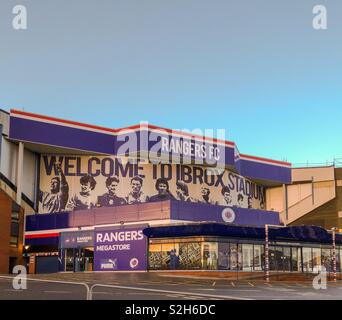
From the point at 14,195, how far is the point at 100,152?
35.0ft

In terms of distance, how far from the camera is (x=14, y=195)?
191ft

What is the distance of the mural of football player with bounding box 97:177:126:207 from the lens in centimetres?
6294

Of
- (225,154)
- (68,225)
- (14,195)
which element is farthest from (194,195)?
(14,195)

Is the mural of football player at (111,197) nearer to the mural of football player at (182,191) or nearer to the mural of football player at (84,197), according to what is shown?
the mural of football player at (84,197)

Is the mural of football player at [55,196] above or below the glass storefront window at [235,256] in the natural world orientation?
above

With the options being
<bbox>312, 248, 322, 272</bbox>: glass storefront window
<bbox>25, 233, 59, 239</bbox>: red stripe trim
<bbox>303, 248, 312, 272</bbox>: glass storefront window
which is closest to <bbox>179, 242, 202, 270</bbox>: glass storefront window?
<bbox>303, 248, 312, 272</bbox>: glass storefront window

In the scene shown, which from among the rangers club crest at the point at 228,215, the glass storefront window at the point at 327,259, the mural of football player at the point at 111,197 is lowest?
the glass storefront window at the point at 327,259

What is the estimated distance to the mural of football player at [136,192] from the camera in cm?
6338

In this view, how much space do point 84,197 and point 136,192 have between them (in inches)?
236

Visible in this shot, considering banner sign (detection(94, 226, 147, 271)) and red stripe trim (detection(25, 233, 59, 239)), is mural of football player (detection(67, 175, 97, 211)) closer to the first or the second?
red stripe trim (detection(25, 233, 59, 239))

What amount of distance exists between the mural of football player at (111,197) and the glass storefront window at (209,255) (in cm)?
1663

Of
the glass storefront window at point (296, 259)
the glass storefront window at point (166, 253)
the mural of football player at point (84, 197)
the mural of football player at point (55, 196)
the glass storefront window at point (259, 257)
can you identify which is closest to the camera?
the glass storefront window at point (166, 253)

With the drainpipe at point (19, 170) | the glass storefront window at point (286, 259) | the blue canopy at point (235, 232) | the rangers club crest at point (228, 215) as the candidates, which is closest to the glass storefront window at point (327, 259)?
the blue canopy at point (235, 232)

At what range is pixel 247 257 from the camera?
5125 centimetres
